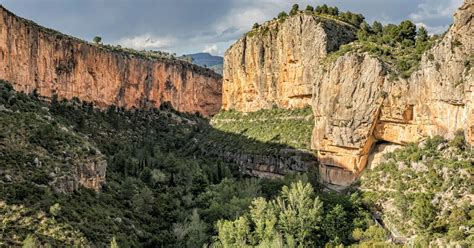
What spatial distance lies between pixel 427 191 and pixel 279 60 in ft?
139

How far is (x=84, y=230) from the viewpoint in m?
39.6

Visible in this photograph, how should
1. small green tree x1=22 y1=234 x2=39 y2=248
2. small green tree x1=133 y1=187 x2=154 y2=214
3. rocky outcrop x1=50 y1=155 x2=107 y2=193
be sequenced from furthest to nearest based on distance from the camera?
small green tree x1=133 y1=187 x2=154 y2=214 → rocky outcrop x1=50 y1=155 x2=107 y2=193 → small green tree x1=22 y1=234 x2=39 y2=248

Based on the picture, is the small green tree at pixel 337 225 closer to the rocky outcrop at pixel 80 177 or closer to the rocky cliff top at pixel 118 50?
the rocky outcrop at pixel 80 177

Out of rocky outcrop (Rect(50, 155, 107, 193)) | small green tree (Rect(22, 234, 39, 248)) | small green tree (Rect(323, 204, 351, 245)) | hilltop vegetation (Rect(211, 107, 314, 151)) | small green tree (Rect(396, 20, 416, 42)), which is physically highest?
small green tree (Rect(396, 20, 416, 42))

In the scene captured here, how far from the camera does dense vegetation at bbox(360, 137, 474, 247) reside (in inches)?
1703

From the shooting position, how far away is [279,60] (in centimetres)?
8631

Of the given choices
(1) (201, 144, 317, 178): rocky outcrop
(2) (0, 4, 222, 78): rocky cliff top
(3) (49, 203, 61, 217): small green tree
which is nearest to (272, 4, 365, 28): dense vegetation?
(1) (201, 144, 317, 178): rocky outcrop

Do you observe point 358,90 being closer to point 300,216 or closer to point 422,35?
point 422,35

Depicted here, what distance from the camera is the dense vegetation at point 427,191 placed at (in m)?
43.2

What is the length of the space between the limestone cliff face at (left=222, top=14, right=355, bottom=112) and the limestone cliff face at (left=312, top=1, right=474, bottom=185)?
39.0ft

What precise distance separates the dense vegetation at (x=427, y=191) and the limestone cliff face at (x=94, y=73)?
51.2 m

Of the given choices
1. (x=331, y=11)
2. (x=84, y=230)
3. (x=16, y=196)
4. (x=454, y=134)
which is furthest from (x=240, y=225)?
(x=331, y=11)

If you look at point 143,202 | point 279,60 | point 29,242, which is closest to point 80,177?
point 143,202

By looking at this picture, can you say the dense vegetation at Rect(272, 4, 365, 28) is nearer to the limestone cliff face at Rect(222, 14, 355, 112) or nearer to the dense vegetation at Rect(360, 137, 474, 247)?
the limestone cliff face at Rect(222, 14, 355, 112)
